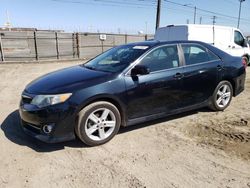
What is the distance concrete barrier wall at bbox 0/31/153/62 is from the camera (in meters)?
17.6

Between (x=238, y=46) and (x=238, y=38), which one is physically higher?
(x=238, y=38)

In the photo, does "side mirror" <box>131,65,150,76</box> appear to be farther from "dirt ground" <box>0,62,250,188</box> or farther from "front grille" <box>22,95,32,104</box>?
"front grille" <box>22,95,32,104</box>

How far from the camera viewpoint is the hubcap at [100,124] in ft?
12.3

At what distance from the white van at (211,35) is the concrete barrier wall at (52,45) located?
30.4 ft

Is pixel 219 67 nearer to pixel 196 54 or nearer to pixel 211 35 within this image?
pixel 196 54

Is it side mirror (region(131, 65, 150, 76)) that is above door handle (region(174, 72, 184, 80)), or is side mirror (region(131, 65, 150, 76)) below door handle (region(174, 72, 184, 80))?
above

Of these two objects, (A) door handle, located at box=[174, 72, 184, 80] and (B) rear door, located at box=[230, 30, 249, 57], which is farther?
(B) rear door, located at box=[230, 30, 249, 57]

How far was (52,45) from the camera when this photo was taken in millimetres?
20922

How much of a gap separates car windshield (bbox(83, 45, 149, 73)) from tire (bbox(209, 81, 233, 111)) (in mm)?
1944

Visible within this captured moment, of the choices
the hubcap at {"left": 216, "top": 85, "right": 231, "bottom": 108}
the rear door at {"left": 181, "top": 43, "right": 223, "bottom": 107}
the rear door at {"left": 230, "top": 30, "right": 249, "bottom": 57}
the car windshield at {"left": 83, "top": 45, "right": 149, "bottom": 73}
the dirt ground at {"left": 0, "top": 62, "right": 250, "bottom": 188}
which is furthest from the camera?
the rear door at {"left": 230, "top": 30, "right": 249, "bottom": 57}

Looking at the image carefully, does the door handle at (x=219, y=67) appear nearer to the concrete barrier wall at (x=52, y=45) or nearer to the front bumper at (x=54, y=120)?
the front bumper at (x=54, y=120)

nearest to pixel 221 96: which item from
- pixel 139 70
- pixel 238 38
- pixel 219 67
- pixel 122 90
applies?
pixel 219 67

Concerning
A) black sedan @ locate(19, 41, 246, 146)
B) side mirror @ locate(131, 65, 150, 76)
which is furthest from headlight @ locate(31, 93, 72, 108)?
side mirror @ locate(131, 65, 150, 76)

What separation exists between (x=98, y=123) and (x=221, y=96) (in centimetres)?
298
